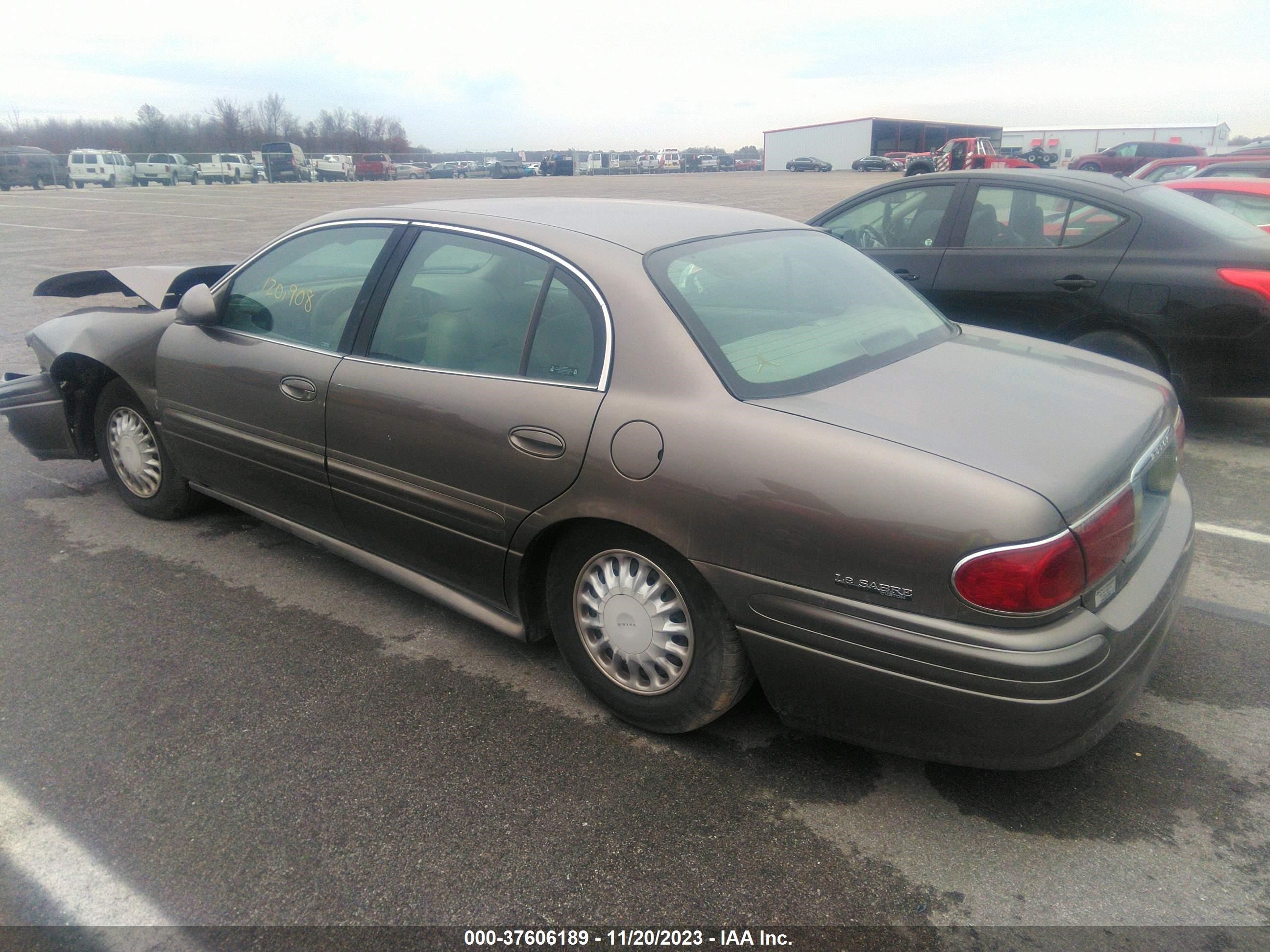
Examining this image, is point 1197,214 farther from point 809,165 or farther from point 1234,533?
point 809,165

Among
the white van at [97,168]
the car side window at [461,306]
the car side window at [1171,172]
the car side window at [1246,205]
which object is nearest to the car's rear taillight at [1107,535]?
the car side window at [461,306]

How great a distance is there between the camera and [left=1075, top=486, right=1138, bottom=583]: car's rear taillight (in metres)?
2.19

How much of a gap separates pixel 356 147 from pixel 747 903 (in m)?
Result: 90.9

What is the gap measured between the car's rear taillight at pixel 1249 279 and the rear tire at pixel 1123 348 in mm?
530

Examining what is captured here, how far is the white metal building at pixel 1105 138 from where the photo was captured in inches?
1870

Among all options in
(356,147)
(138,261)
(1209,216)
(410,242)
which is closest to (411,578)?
(410,242)

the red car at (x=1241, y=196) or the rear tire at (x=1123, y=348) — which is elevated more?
the red car at (x=1241, y=196)

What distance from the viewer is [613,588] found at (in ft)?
8.96

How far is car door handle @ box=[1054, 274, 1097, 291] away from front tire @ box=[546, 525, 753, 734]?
13.3 feet

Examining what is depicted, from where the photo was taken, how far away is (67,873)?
2328mm

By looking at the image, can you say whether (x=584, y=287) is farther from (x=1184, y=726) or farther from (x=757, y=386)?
(x=1184, y=726)

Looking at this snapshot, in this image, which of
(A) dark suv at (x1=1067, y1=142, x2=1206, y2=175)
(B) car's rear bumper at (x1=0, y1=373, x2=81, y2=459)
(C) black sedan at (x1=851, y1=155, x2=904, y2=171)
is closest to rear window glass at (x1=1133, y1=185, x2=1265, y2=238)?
(B) car's rear bumper at (x1=0, y1=373, x2=81, y2=459)

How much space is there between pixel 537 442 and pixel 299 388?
4.11 ft

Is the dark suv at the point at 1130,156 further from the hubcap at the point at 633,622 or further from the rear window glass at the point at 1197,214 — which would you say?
the hubcap at the point at 633,622
